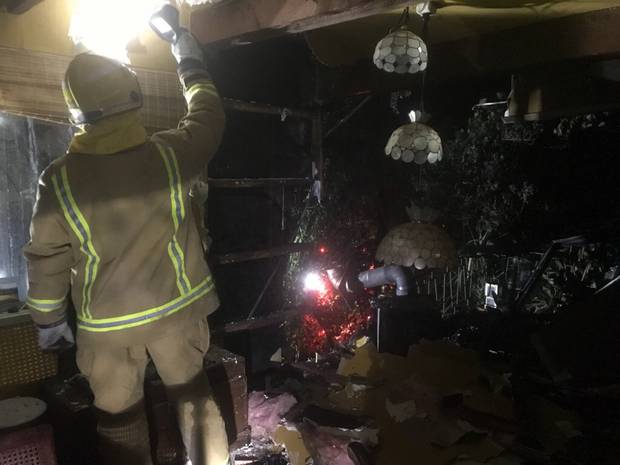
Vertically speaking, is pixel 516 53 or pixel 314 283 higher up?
pixel 516 53

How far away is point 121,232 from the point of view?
10.2 ft

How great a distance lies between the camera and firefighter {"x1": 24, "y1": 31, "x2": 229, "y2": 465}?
9.74ft

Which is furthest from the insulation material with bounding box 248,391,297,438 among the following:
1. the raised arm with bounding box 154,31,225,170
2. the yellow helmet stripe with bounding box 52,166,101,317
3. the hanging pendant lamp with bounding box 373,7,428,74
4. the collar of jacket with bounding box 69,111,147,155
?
the hanging pendant lamp with bounding box 373,7,428,74

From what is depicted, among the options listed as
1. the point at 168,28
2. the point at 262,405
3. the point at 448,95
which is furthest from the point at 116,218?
the point at 448,95

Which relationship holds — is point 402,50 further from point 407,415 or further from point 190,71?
point 407,415

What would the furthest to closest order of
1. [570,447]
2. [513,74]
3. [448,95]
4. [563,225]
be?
1. [448,95]
2. [563,225]
3. [513,74]
4. [570,447]

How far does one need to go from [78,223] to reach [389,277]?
5.57 m

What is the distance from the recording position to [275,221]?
7.10 m

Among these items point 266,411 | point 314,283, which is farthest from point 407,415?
point 314,283

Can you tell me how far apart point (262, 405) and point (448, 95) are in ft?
33.6

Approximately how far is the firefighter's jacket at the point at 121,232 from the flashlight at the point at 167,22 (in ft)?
2.84

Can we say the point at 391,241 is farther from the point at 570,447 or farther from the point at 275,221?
the point at 570,447

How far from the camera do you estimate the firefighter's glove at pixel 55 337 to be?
3.30 meters

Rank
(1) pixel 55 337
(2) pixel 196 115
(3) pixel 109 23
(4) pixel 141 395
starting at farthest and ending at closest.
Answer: (3) pixel 109 23
(4) pixel 141 395
(2) pixel 196 115
(1) pixel 55 337
